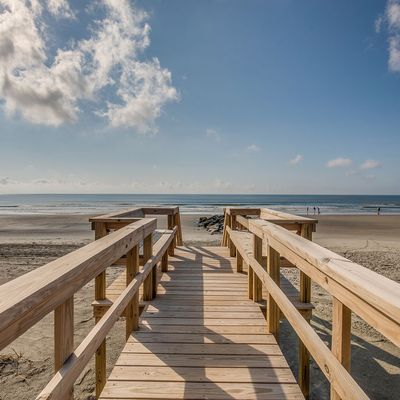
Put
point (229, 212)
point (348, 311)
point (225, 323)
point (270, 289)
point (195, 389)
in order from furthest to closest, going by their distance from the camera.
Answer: point (229, 212) → point (225, 323) → point (270, 289) → point (195, 389) → point (348, 311)

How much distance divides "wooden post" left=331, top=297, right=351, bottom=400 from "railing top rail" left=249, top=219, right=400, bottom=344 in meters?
0.09

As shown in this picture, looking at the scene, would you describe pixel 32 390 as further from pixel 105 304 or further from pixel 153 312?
pixel 153 312

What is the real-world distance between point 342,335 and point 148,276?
2.88 metres

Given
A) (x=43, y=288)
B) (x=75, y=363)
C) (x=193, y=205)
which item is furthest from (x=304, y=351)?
(x=193, y=205)

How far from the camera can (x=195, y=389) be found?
7.15 ft

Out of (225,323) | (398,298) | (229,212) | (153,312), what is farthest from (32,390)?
(229,212)

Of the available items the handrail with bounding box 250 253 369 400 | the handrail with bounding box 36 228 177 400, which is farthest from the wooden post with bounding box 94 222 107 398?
the handrail with bounding box 250 253 369 400

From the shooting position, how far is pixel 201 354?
2643 millimetres

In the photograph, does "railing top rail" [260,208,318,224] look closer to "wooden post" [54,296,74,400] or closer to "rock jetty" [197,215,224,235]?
"wooden post" [54,296,74,400]

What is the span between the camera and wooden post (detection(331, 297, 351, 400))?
1.38m

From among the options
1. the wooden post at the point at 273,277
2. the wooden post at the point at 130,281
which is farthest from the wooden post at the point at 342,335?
the wooden post at the point at 130,281

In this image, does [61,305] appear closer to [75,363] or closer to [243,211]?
[75,363]

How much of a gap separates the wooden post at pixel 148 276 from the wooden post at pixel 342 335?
2565 millimetres

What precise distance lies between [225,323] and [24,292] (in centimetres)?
261
